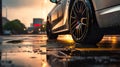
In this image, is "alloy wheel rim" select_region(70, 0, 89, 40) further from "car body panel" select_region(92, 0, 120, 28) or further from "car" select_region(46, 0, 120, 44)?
"car body panel" select_region(92, 0, 120, 28)

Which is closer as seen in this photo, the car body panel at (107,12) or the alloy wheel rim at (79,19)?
the car body panel at (107,12)

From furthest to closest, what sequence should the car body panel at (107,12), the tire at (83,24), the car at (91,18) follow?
the tire at (83,24), the car at (91,18), the car body panel at (107,12)

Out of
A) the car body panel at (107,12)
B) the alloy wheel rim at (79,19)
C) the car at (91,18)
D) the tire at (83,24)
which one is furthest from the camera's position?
the alloy wheel rim at (79,19)

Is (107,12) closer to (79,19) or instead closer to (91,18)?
(91,18)

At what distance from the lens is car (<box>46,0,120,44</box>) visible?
604 cm

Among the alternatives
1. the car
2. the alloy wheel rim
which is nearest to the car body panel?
the car

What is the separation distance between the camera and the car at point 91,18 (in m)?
6.04

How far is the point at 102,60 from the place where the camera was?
507 cm

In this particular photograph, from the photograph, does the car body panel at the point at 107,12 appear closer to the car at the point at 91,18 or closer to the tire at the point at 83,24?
the car at the point at 91,18

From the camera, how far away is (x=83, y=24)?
726cm

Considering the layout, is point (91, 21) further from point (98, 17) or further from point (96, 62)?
point (96, 62)

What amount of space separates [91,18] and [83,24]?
449 millimetres

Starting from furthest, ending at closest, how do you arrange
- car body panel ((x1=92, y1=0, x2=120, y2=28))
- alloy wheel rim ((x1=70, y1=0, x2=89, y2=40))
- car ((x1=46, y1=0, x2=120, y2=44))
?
alloy wheel rim ((x1=70, y1=0, x2=89, y2=40)), car ((x1=46, y1=0, x2=120, y2=44)), car body panel ((x1=92, y1=0, x2=120, y2=28))

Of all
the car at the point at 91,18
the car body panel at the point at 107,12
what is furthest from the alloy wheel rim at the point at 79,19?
the car body panel at the point at 107,12
